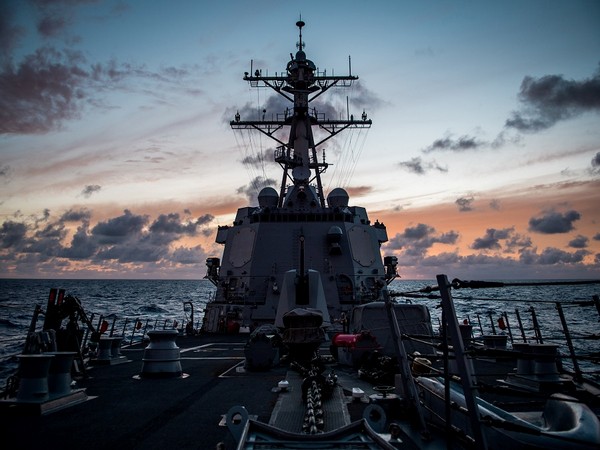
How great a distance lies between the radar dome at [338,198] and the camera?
77.7 ft

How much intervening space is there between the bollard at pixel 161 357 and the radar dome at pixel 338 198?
15.8 meters

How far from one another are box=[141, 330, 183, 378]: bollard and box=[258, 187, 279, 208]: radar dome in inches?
562

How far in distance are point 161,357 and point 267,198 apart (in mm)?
14607

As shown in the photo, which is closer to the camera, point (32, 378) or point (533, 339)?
point (32, 378)

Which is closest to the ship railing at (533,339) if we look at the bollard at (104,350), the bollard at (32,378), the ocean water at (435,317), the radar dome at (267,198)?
the ocean water at (435,317)

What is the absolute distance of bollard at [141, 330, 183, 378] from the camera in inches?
346

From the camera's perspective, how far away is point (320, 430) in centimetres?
450

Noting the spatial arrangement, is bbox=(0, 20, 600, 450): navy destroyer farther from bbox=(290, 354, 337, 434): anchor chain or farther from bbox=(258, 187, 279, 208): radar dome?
bbox=(258, 187, 279, 208): radar dome

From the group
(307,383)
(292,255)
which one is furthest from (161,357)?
(292,255)

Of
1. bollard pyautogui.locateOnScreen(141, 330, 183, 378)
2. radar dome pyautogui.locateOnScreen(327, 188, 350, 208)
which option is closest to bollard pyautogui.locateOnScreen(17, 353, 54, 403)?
bollard pyautogui.locateOnScreen(141, 330, 183, 378)

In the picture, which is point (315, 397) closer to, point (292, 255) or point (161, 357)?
point (161, 357)

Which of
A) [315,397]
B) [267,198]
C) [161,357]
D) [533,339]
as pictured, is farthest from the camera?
[267,198]

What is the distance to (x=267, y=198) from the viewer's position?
22828 mm

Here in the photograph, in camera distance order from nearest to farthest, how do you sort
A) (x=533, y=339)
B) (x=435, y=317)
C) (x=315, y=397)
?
1. (x=315, y=397)
2. (x=533, y=339)
3. (x=435, y=317)
